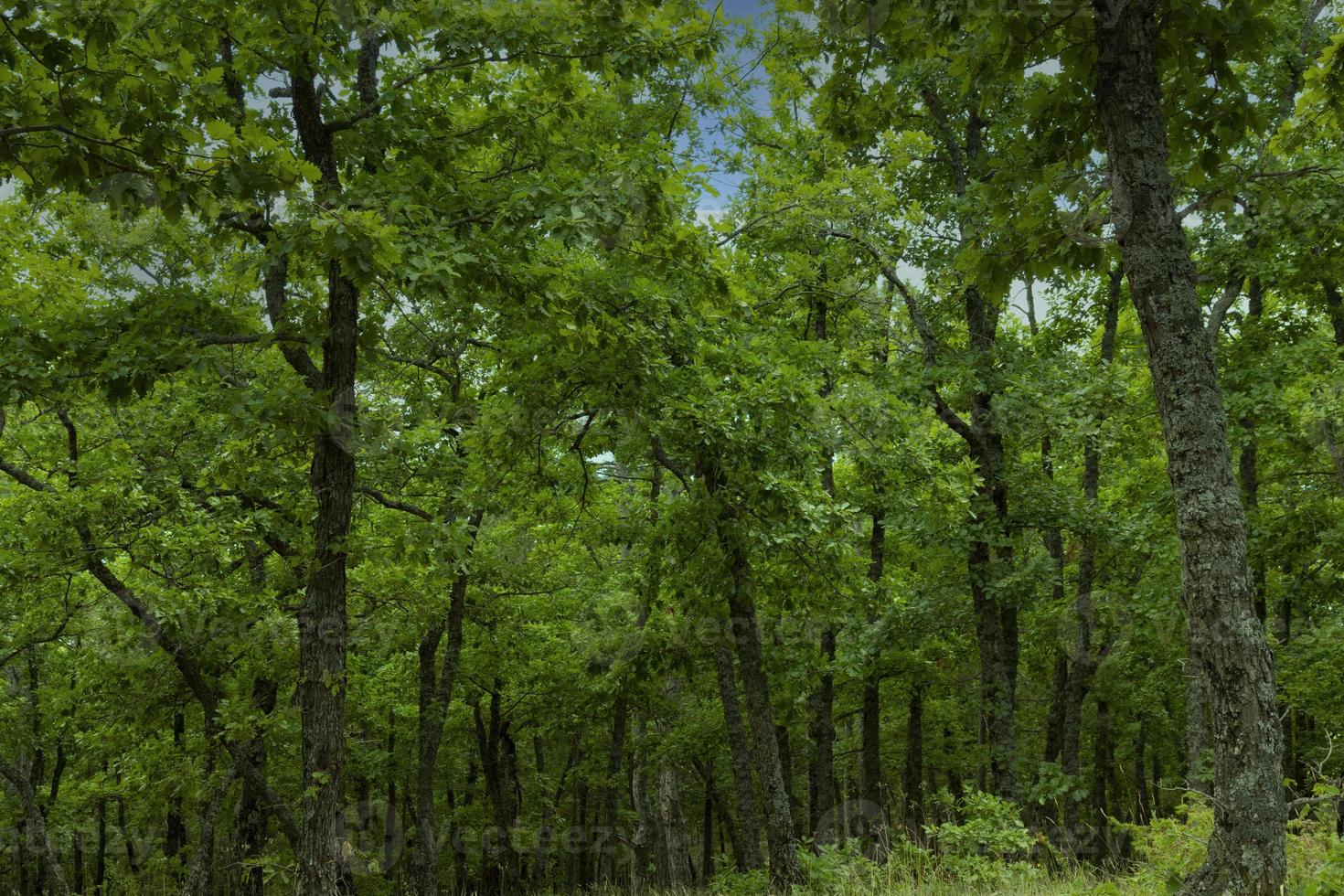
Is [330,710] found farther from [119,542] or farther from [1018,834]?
[1018,834]

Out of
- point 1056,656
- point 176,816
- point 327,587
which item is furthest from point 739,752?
point 176,816

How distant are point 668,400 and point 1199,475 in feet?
19.8

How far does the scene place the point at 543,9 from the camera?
7.76m

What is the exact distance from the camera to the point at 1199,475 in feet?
16.1

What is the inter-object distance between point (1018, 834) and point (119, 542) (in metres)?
11.1

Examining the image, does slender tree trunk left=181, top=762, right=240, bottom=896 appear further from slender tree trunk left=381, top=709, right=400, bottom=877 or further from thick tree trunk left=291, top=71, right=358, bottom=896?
slender tree trunk left=381, top=709, right=400, bottom=877

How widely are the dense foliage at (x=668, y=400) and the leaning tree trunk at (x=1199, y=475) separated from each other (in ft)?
0.08

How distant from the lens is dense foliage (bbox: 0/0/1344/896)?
538 cm

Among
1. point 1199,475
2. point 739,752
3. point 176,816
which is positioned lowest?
point 176,816

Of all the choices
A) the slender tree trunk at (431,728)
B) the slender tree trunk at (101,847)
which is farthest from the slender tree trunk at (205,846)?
the slender tree trunk at (101,847)

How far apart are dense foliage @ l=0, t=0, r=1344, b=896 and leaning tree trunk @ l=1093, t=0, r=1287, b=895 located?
2cm

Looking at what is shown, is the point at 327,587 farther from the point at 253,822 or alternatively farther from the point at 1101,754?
the point at 1101,754

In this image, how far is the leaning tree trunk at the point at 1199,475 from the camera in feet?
15.0

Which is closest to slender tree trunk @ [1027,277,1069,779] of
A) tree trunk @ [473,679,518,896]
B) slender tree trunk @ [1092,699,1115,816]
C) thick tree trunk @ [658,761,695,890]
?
slender tree trunk @ [1092,699,1115,816]
